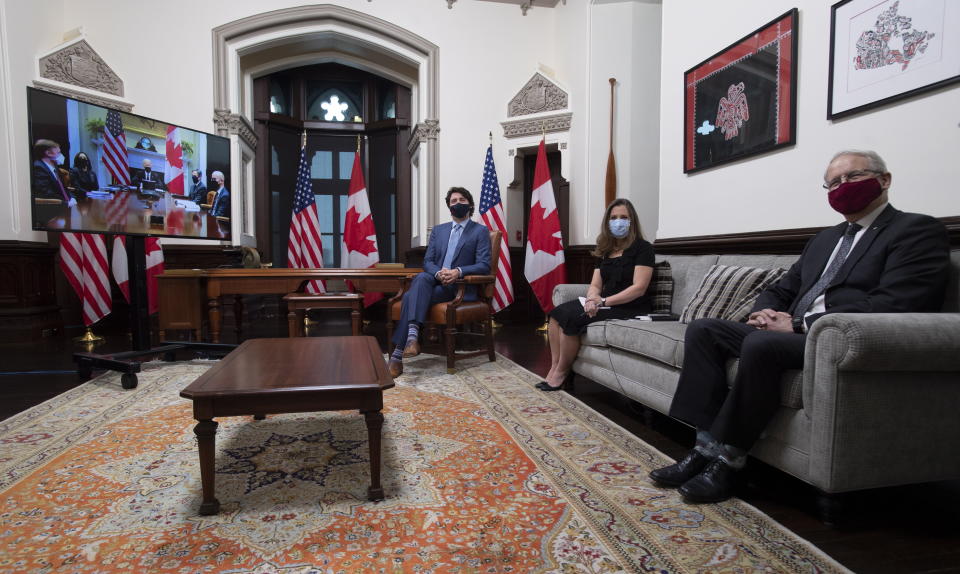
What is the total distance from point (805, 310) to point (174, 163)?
4.04m

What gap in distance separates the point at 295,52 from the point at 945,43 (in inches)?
272

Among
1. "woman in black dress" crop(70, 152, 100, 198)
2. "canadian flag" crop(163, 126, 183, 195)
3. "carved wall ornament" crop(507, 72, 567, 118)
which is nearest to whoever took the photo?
"woman in black dress" crop(70, 152, 100, 198)

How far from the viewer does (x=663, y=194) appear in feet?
12.6

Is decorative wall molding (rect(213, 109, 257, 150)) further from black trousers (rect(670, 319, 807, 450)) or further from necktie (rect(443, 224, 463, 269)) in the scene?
black trousers (rect(670, 319, 807, 450))

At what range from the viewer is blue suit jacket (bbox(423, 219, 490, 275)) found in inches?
152

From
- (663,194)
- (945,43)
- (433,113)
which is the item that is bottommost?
(663,194)

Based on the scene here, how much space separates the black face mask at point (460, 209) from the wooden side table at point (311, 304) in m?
1.02

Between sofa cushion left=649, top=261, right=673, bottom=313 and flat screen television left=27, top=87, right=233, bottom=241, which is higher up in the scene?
flat screen television left=27, top=87, right=233, bottom=241

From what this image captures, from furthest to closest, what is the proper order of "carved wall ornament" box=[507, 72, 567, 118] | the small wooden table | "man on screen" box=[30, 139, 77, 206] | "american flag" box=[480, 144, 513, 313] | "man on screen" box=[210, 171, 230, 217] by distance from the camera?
"carved wall ornament" box=[507, 72, 567, 118] → "american flag" box=[480, 144, 513, 313] → "man on screen" box=[210, 171, 230, 217] → "man on screen" box=[30, 139, 77, 206] → the small wooden table

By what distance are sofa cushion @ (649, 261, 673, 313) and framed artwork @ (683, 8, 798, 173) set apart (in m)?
0.81

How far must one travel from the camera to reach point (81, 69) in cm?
536

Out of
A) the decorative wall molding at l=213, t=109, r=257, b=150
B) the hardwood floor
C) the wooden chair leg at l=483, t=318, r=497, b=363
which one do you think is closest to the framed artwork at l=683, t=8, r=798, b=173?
the hardwood floor

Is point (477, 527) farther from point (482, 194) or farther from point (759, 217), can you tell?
point (482, 194)

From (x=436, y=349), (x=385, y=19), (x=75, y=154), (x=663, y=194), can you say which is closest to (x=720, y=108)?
(x=663, y=194)
